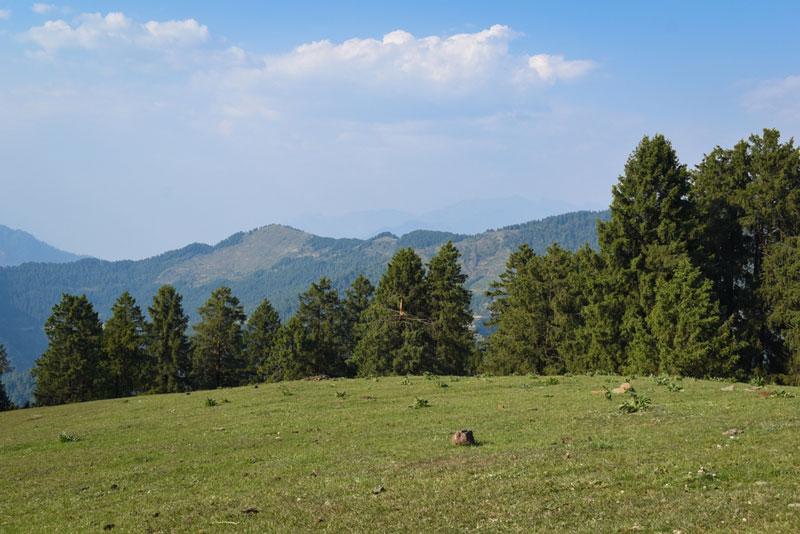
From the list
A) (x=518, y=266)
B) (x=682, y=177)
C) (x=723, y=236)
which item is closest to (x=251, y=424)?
(x=682, y=177)

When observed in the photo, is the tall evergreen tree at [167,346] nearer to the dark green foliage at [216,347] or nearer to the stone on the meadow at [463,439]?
the dark green foliage at [216,347]

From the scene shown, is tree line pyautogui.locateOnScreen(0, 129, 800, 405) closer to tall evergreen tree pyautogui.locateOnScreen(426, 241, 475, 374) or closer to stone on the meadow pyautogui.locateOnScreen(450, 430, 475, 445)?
tall evergreen tree pyautogui.locateOnScreen(426, 241, 475, 374)

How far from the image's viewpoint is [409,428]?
19516 millimetres

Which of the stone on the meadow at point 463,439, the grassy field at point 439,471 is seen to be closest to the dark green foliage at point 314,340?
the grassy field at point 439,471

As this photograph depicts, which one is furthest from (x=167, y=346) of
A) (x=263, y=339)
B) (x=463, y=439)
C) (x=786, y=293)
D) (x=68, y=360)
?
(x=786, y=293)

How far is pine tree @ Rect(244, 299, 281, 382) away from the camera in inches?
3590

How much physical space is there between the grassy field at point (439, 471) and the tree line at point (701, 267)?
22.2 m

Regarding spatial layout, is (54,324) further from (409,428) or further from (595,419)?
(595,419)

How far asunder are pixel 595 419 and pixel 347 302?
76.9 meters

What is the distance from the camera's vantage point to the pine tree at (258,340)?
299ft

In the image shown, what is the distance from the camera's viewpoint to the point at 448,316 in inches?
2702

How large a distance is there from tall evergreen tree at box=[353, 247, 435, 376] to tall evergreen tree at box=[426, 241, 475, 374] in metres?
1.14

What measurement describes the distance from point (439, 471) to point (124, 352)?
79552 millimetres

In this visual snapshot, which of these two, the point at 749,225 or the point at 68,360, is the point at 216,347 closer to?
the point at 68,360
